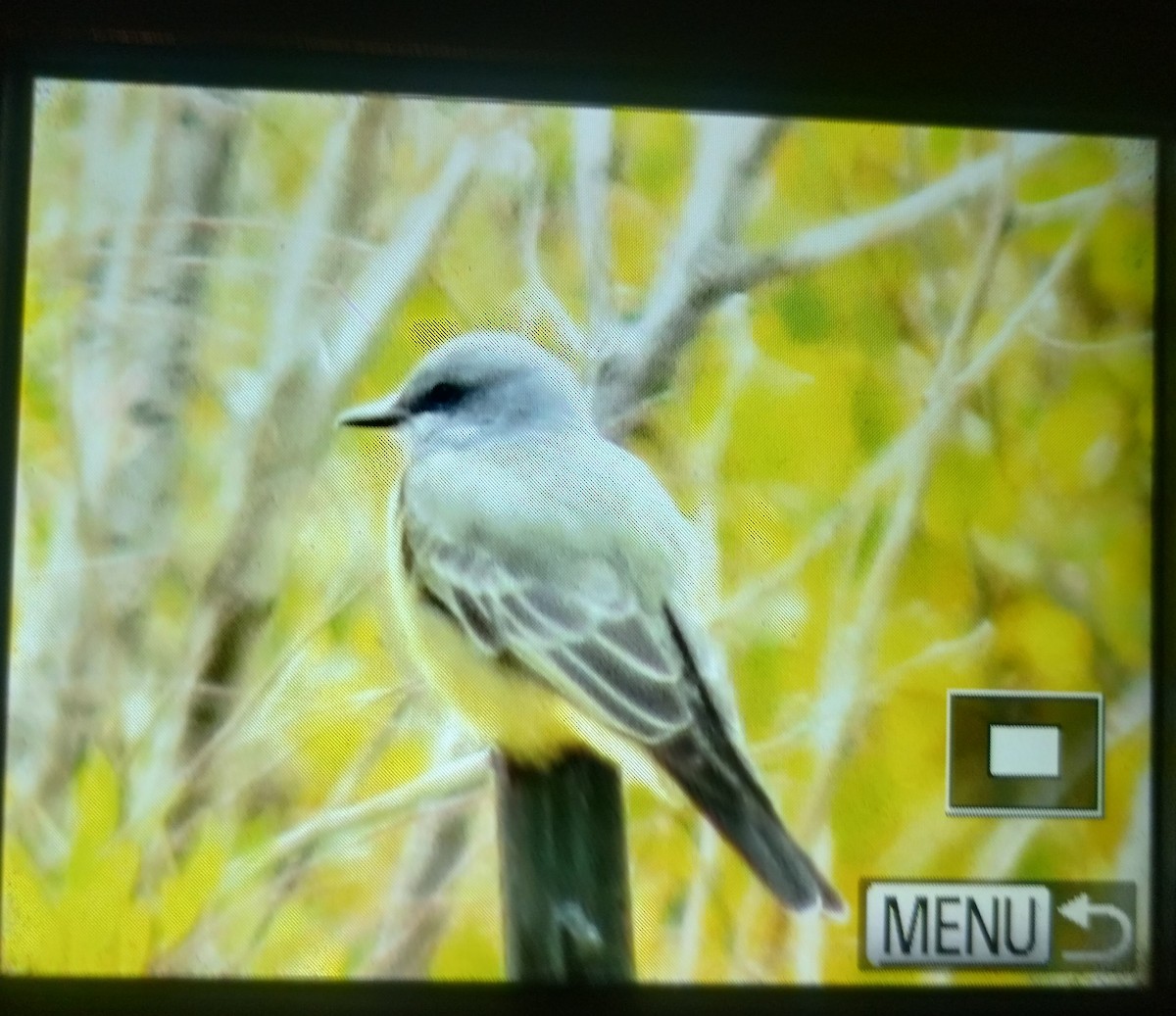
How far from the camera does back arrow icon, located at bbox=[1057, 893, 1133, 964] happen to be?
79 centimetres

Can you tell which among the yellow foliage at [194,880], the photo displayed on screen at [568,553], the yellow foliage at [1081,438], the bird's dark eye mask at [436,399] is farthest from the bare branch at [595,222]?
the yellow foliage at [194,880]

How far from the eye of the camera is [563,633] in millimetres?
767

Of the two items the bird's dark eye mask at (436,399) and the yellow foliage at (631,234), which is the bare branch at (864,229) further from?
the bird's dark eye mask at (436,399)

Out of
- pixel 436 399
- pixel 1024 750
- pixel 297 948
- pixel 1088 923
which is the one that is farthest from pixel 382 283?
pixel 1088 923

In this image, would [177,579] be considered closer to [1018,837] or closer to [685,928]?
[685,928]

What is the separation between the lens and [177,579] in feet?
2.51

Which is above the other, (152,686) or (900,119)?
(900,119)

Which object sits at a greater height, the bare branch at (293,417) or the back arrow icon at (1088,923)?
the bare branch at (293,417)

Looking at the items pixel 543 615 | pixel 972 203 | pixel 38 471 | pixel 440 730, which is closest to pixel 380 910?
pixel 440 730

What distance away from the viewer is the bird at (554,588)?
76 cm

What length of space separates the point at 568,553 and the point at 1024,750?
361mm

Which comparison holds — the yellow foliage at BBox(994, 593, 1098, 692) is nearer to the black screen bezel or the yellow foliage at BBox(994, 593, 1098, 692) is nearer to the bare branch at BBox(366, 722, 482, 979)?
the black screen bezel

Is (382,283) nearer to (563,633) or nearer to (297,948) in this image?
(563,633)

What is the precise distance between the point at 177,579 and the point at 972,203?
63 cm
